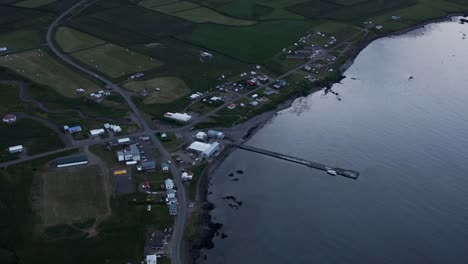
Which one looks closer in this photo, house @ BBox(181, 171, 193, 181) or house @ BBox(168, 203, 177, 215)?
house @ BBox(168, 203, 177, 215)

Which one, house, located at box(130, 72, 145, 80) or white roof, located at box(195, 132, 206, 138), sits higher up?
white roof, located at box(195, 132, 206, 138)

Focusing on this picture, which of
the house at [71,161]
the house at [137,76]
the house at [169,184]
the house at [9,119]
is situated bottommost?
the house at [9,119]

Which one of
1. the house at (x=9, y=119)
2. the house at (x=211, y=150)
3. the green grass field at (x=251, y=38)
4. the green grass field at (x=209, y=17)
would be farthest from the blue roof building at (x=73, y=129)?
the green grass field at (x=209, y=17)

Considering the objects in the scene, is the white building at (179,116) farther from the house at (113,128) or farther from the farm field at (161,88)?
the house at (113,128)

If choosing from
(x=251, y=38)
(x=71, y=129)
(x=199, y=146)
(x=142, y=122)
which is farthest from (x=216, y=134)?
(x=251, y=38)

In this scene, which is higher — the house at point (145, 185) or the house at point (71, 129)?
the house at point (145, 185)

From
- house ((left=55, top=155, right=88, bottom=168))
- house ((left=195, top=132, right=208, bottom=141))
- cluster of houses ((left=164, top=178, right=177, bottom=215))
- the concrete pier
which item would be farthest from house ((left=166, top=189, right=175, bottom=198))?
the concrete pier

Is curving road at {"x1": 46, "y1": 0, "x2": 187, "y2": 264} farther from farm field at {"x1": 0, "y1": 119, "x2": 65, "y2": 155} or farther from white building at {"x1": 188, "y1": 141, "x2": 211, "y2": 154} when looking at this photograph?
farm field at {"x1": 0, "y1": 119, "x2": 65, "y2": 155}
